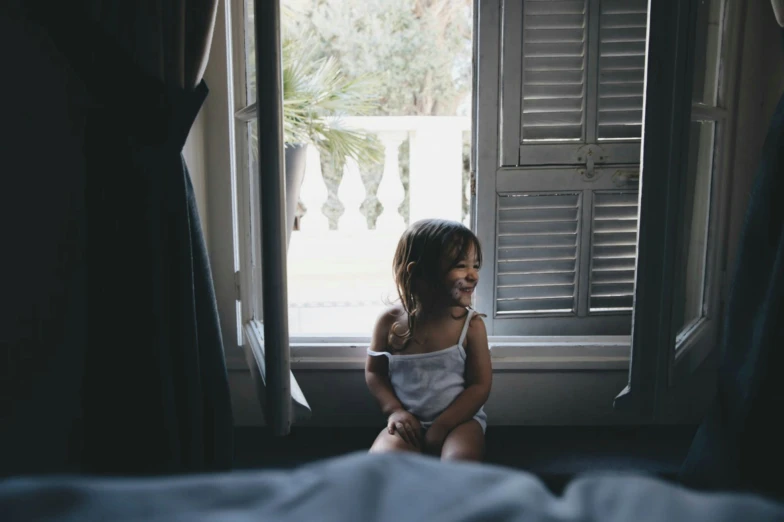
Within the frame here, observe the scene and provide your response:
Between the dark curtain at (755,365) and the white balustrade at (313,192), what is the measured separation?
8.66 feet

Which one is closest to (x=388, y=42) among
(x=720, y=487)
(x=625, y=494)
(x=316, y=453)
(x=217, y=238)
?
(x=217, y=238)

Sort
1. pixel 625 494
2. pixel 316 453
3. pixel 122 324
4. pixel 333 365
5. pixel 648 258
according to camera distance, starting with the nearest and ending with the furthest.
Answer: pixel 625 494 → pixel 122 324 → pixel 648 258 → pixel 316 453 → pixel 333 365

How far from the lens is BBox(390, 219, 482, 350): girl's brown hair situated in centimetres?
161

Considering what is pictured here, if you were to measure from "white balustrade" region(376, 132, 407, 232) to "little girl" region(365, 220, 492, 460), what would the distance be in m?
2.10

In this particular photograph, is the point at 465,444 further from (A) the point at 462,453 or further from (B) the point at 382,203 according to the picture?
(B) the point at 382,203

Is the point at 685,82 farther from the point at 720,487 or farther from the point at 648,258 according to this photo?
the point at 720,487

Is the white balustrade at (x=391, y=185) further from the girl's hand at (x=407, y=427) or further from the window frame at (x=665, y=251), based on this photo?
the girl's hand at (x=407, y=427)

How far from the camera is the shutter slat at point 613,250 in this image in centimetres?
201

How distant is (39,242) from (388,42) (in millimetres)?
4516

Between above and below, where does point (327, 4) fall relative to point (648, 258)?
above

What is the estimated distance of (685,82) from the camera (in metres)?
1.36

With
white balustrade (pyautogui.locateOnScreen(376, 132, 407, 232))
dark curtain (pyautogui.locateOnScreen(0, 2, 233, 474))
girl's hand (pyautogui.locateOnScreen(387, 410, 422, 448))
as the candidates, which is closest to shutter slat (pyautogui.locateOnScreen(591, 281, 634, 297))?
girl's hand (pyautogui.locateOnScreen(387, 410, 422, 448))

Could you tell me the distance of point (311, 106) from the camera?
265 cm

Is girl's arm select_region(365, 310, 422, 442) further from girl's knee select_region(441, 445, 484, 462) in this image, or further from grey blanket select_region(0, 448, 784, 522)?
grey blanket select_region(0, 448, 784, 522)
